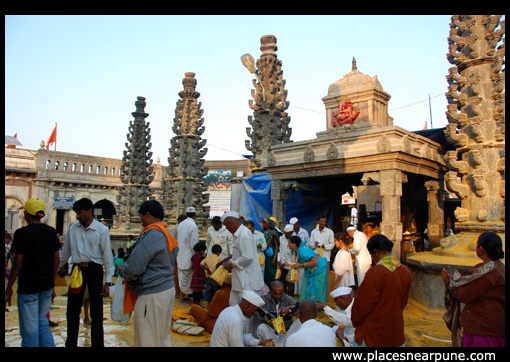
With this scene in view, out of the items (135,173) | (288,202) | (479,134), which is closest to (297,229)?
(479,134)

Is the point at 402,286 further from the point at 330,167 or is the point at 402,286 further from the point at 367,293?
the point at 330,167

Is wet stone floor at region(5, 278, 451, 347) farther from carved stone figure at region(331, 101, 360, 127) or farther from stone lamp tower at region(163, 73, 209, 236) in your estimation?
stone lamp tower at region(163, 73, 209, 236)

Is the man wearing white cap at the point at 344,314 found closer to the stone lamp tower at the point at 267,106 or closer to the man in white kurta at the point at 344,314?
the man in white kurta at the point at 344,314

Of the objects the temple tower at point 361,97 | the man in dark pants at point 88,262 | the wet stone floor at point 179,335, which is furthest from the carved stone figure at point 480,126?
the man in dark pants at point 88,262

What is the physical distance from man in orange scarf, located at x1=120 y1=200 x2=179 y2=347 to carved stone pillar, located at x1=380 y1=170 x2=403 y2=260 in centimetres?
657

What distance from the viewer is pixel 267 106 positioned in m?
15.0

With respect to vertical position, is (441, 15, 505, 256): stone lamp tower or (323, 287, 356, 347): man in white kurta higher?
(441, 15, 505, 256): stone lamp tower

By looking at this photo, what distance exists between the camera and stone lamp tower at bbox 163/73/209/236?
14781mm

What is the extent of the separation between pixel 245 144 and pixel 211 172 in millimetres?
16879

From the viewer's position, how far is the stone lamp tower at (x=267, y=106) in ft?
48.5

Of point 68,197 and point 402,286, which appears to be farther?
point 68,197

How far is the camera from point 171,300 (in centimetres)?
415

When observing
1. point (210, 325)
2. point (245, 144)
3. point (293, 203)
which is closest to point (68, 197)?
point (245, 144)

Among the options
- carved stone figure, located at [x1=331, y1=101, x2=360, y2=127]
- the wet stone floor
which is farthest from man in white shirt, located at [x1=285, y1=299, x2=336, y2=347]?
carved stone figure, located at [x1=331, y1=101, x2=360, y2=127]
